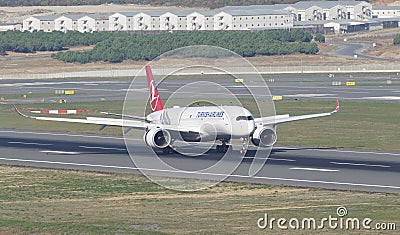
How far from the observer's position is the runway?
60656mm

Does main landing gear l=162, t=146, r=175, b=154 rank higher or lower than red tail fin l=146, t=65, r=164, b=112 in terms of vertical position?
lower

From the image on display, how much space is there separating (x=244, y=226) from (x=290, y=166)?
24.2 meters

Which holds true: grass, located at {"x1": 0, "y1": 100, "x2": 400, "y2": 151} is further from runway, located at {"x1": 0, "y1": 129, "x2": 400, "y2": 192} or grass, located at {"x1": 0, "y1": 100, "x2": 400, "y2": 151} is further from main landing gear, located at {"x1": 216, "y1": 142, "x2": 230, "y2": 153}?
main landing gear, located at {"x1": 216, "y1": 142, "x2": 230, "y2": 153}

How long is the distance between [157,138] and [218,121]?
4608mm

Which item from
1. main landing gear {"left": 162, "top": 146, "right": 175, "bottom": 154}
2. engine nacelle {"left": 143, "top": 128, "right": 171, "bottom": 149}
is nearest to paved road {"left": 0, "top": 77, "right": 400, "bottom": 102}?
main landing gear {"left": 162, "top": 146, "right": 175, "bottom": 154}

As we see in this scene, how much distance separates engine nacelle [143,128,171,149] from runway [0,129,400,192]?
1681 millimetres

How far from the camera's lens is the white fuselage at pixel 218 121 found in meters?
67.9

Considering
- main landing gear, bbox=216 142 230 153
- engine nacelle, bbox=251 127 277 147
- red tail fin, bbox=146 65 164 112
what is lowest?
main landing gear, bbox=216 142 230 153

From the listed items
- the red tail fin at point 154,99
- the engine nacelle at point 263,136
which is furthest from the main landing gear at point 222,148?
the red tail fin at point 154,99

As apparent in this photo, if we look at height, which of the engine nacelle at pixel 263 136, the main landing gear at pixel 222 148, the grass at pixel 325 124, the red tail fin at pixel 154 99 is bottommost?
the grass at pixel 325 124

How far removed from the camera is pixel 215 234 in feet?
137

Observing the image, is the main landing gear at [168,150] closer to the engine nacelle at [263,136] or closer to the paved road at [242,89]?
the engine nacelle at [263,136]

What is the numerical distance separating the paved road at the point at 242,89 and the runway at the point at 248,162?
5792cm

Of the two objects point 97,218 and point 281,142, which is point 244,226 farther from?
point 281,142
